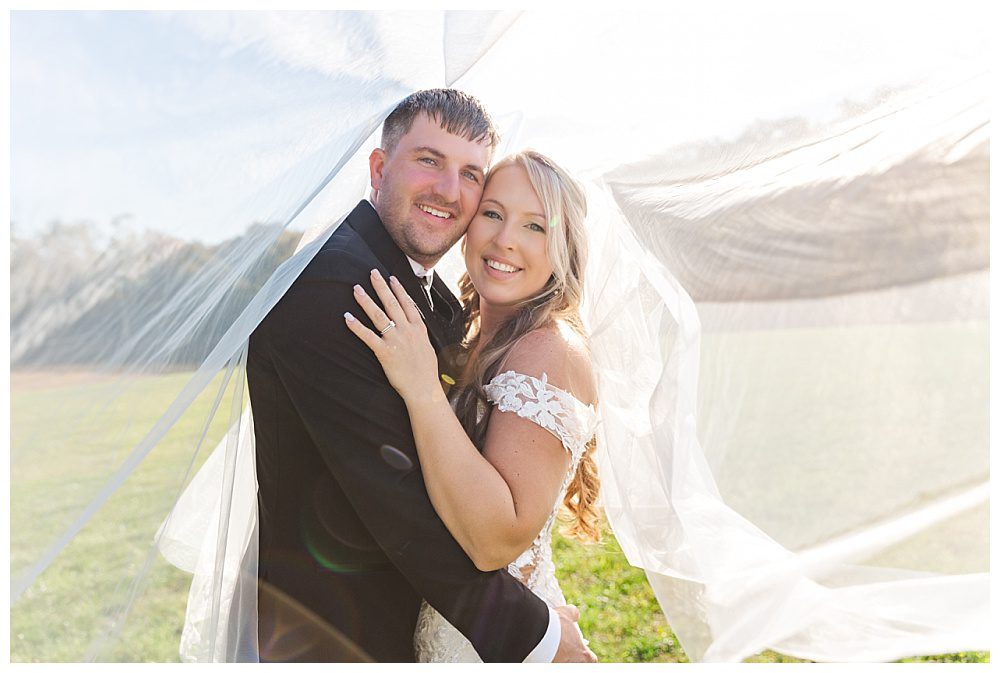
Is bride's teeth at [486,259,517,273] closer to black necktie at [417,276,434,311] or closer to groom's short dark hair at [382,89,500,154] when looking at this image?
black necktie at [417,276,434,311]

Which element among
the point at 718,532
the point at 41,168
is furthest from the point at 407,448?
the point at 41,168

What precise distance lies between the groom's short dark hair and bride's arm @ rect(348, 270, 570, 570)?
629 millimetres

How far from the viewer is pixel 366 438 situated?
7.09 ft

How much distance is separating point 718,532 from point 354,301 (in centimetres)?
124

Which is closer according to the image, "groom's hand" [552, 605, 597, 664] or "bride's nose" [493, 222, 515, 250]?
"groom's hand" [552, 605, 597, 664]

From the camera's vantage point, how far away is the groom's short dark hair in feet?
8.71

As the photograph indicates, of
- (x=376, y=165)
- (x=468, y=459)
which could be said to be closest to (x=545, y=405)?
(x=468, y=459)

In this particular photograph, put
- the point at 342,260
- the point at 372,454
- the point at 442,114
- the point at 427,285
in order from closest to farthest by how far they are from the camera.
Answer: the point at 372,454 < the point at 342,260 < the point at 442,114 < the point at 427,285

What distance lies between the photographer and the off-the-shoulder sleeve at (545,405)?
236cm

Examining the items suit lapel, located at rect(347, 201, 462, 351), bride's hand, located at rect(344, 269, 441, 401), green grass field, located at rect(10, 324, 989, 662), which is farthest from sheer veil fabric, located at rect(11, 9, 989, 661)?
bride's hand, located at rect(344, 269, 441, 401)

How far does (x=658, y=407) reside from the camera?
2387 millimetres

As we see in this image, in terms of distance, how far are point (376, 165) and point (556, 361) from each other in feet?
2.98

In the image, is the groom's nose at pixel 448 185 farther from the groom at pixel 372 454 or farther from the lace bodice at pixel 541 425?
the lace bodice at pixel 541 425

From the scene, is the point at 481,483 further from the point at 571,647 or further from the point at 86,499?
the point at 86,499
